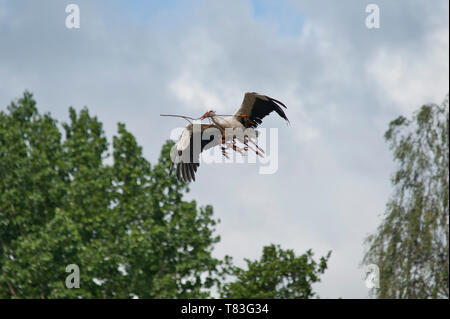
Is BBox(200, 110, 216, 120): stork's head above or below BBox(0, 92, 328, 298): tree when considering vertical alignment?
below

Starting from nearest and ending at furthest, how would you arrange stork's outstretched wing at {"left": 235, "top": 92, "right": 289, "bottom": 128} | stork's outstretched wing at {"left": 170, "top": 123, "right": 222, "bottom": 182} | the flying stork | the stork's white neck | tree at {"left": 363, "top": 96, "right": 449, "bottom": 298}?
stork's outstretched wing at {"left": 170, "top": 123, "right": 222, "bottom": 182} < the flying stork < the stork's white neck < stork's outstretched wing at {"left": 235, "top": 92, "right": 289, "bottom": 128} < tree at {"left": 363, "top": 96, "right": 449, "bottom": 298}

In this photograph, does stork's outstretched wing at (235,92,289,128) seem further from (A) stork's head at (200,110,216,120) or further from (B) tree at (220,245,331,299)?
(B) tree at (220,245,331,299)

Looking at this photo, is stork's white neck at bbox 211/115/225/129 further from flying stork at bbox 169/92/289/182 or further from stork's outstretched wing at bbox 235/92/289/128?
stork's outstretched wing at bbox 235/92/289/128

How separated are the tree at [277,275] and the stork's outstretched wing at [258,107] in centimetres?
2822

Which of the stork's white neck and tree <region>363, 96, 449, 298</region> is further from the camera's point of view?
tree <region>363, 96, 449, 298</region>

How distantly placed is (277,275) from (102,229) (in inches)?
336

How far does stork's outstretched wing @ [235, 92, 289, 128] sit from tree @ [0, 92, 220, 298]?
28.7 meters

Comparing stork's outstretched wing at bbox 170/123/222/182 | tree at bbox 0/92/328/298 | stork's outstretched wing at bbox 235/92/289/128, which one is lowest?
stork's outstretched wing at bbox 170/123/222/182

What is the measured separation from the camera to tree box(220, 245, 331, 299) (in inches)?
1299

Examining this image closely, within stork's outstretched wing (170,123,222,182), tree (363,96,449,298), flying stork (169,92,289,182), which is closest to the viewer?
stork's outstretched wing (170,123,222,182)

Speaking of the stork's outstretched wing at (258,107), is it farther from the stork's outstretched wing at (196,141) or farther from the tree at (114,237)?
the tree at (114,237)

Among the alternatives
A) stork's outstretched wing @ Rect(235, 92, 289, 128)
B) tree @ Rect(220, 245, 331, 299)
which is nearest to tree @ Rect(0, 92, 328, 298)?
tree @ Rect(220, 245, 331, 299)

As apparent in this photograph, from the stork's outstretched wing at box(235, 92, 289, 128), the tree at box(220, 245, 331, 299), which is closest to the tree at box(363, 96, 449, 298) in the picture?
the tree at box(220, 245, 331, 299)
